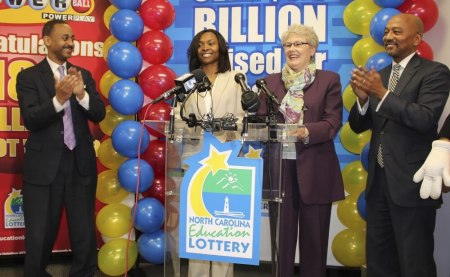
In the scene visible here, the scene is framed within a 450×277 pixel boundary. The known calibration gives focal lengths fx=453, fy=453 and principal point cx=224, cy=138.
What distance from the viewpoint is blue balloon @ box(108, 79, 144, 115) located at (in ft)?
10.3

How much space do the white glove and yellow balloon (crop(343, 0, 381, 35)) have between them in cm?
118

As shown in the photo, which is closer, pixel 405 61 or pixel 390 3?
pixel 405 61

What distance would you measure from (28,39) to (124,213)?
63.0 inches

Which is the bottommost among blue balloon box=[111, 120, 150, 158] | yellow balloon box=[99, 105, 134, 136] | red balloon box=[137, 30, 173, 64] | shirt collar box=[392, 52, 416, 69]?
blue balloon box=[111, 120, 150, 158]

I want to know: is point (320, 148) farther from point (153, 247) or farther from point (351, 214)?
point (153, 247)

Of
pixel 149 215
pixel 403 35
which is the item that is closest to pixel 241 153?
pixel 403 35

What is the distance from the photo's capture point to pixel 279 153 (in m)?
1.93

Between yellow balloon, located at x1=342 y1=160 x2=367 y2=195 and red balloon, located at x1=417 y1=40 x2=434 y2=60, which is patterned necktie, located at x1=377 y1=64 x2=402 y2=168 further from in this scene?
yellow balloon, located at x1=342 y1=160 x2=367 y2=195

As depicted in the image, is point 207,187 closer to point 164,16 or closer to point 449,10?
point 164,16

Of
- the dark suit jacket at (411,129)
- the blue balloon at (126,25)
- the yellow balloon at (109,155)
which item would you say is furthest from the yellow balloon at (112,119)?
the dark suit jacket at (411,129)

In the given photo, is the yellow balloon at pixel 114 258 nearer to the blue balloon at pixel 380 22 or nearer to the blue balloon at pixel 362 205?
the blue balloon at pixel 362 205

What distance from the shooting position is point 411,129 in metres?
2.37

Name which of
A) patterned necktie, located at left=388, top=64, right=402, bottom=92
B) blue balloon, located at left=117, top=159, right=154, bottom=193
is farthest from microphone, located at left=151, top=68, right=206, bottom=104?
blue balloon, located at left=117, top=159, right=154, bottom=193

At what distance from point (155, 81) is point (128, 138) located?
17.9 inches
